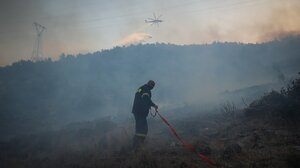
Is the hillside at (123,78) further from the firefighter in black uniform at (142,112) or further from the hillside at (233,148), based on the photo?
the firefighter in black uniform at (142,112)

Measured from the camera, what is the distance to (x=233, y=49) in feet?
192


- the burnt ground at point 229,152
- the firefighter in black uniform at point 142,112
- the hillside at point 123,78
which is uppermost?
the hillside at point 123,78

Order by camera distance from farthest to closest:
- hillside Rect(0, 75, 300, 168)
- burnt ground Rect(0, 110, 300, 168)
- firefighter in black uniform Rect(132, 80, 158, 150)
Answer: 1. firefighter in black uniform Rect(132, 80, 158, 150)
2. hillside Rect(0, 75, 300, 168)
3. burnt ground Rect(0, 110, 300, 168)

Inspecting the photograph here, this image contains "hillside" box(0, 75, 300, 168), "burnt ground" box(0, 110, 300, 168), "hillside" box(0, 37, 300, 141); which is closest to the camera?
"burnt ground" box(0, 110, 300, 168)

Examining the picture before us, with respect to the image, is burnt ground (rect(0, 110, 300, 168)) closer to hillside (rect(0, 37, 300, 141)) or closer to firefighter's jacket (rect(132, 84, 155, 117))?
firefighter's jacket (rect(132, 84, 155, 117))

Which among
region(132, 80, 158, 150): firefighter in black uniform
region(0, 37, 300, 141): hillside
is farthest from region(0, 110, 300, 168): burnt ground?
region(0, 37, 300, 141): hillside

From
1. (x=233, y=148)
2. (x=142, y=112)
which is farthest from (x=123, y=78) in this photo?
(x=233, y=148)

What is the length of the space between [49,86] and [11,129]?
10.4 m

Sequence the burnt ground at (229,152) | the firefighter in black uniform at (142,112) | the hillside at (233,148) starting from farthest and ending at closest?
the firefighter in black uniform at (142,112), the hillside at (233,148), the burnt ground at (229,152)

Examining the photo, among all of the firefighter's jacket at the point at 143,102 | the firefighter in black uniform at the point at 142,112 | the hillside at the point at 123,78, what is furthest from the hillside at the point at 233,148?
the hillside at the point at 123,78

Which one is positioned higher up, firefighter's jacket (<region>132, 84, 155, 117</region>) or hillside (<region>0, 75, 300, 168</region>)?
firefighter's jacket (<region>132, 84, 155, 117</region>)

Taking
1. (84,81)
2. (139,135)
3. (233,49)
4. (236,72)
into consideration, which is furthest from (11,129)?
(233,49)

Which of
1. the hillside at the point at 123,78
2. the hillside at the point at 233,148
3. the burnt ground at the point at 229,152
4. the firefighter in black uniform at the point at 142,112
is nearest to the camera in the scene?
the burnt ground at the point at 229,152

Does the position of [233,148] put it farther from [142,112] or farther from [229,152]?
[142,112]
